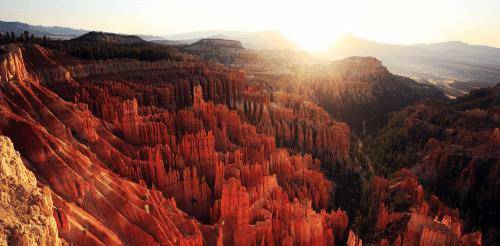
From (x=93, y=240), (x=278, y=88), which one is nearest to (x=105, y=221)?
(x=93, y=240)

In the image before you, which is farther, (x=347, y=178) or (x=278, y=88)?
(x=278, y=88)

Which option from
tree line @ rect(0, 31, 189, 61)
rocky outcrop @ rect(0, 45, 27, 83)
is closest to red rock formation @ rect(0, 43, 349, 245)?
rocky outcrop @ rect(0, 45, 27, 83)

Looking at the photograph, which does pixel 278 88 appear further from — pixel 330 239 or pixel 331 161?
pixel 330 239

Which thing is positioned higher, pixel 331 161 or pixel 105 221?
pixel 105 221

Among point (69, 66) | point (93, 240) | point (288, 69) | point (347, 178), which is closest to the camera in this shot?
point (93, 240)

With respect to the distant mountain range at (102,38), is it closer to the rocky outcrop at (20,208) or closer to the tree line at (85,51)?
the tree line at (85,51)

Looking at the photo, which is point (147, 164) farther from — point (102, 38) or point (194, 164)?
point (102, 38)

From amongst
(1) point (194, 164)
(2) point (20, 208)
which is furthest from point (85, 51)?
(2) point (20, 208)
